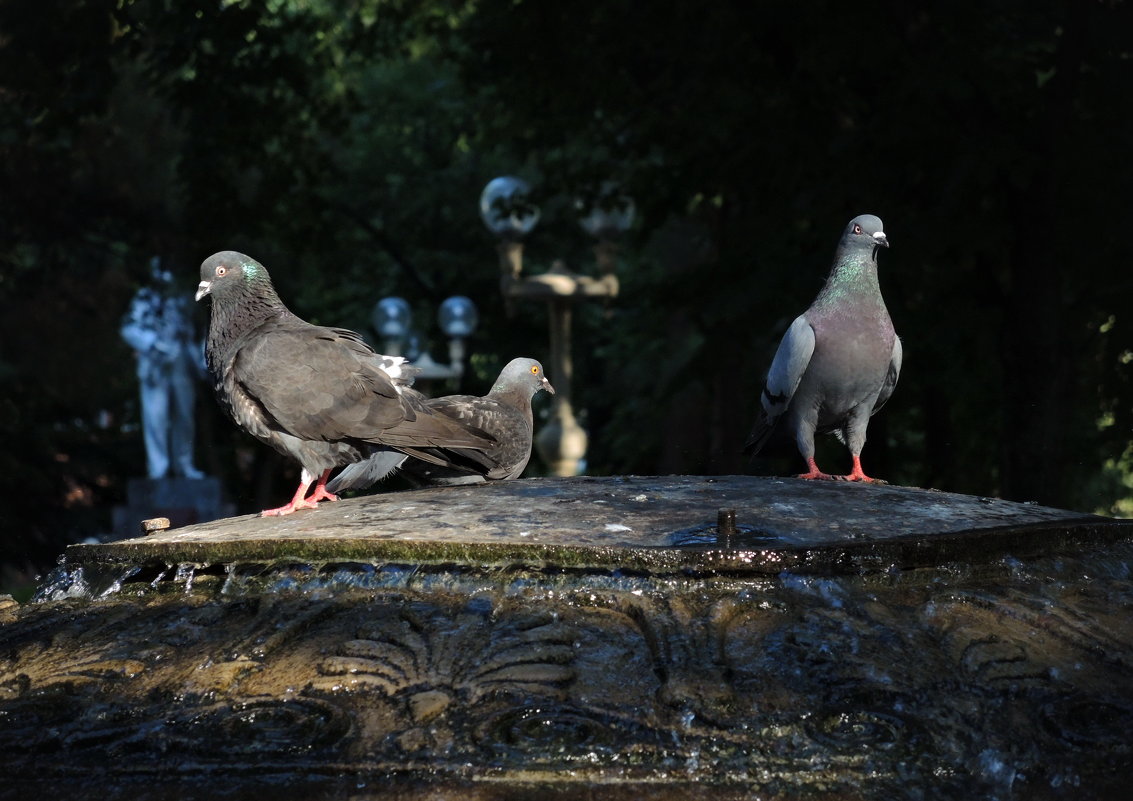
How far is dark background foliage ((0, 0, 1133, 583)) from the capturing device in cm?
912

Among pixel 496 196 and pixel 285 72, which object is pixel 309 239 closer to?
pixel 496 196

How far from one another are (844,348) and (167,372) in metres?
20.6

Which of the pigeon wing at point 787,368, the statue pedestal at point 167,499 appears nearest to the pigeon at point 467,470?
the pigeon wing at point 787,368

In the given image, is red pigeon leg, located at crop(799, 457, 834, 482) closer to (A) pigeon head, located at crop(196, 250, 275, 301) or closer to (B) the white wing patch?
(B) the white wing patch

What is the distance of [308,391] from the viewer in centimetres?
523

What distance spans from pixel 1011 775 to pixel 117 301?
2125 centimetres

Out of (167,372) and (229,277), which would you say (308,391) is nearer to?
(229,277)

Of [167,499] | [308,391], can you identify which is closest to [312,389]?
[308,391]

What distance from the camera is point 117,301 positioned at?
2259 centimetres

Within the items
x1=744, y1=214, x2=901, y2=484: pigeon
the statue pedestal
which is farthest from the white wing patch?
the statue pedestal

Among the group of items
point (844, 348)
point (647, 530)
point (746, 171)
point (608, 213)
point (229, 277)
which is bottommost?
point (647, 530)

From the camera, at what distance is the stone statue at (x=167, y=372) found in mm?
23500

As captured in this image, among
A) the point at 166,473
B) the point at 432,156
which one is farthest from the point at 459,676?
the point at 432,156

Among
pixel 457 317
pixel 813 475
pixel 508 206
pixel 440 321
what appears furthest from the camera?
pixel 440 321
